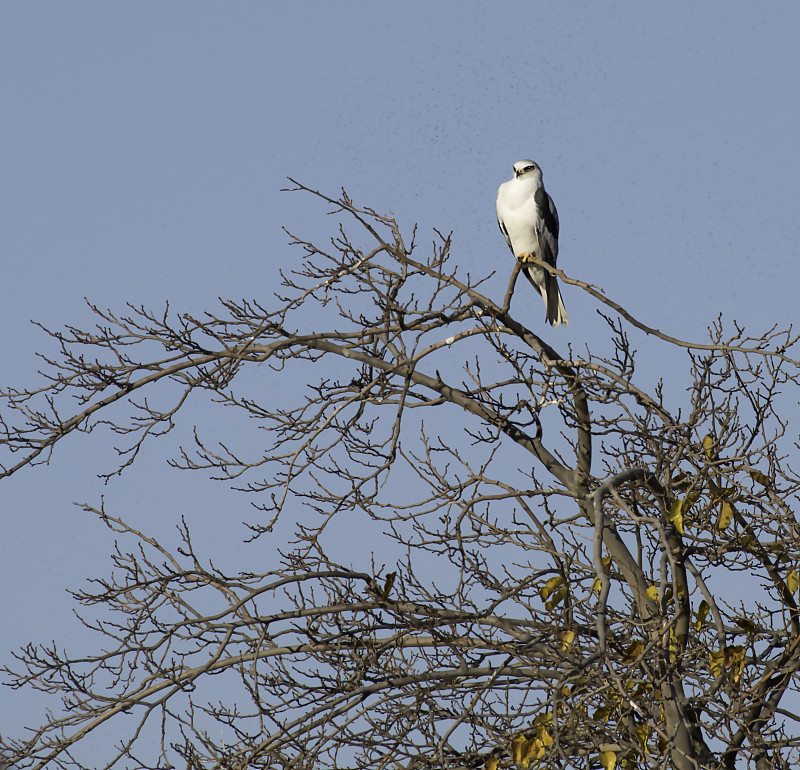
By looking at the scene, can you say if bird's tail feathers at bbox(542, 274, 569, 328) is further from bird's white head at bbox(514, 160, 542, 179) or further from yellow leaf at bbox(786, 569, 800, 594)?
yellow leaf at bbox(786, 569, 800, 594)

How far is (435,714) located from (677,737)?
4.47 feet

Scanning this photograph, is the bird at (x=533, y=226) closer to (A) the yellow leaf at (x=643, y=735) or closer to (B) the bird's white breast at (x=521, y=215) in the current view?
(B) the bird's white breast at (x=521, y=215)

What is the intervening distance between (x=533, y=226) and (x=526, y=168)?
620mm

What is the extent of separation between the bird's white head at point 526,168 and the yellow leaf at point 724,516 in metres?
5.16

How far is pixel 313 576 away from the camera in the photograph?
21.9 feet

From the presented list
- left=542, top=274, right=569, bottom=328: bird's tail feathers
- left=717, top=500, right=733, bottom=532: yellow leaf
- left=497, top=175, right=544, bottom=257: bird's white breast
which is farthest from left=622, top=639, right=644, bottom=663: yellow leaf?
left=497, top=175, right=544, bottom=257: bird's white breast

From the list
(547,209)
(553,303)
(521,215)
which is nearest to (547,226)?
(547,209)

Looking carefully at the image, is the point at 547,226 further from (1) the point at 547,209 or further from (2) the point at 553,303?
(2) the point at 553,303

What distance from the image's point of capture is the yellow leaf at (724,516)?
20.4 ft

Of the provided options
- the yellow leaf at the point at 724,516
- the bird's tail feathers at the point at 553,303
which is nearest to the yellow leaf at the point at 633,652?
the yellow leaf at the point at 724,516

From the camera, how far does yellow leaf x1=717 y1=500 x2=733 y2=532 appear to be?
620cm

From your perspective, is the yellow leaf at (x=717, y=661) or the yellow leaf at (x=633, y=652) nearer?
the yellow leaf at (x=633, y=652)

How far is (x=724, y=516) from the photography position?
20.4ft

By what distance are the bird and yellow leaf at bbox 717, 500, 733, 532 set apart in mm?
4211
